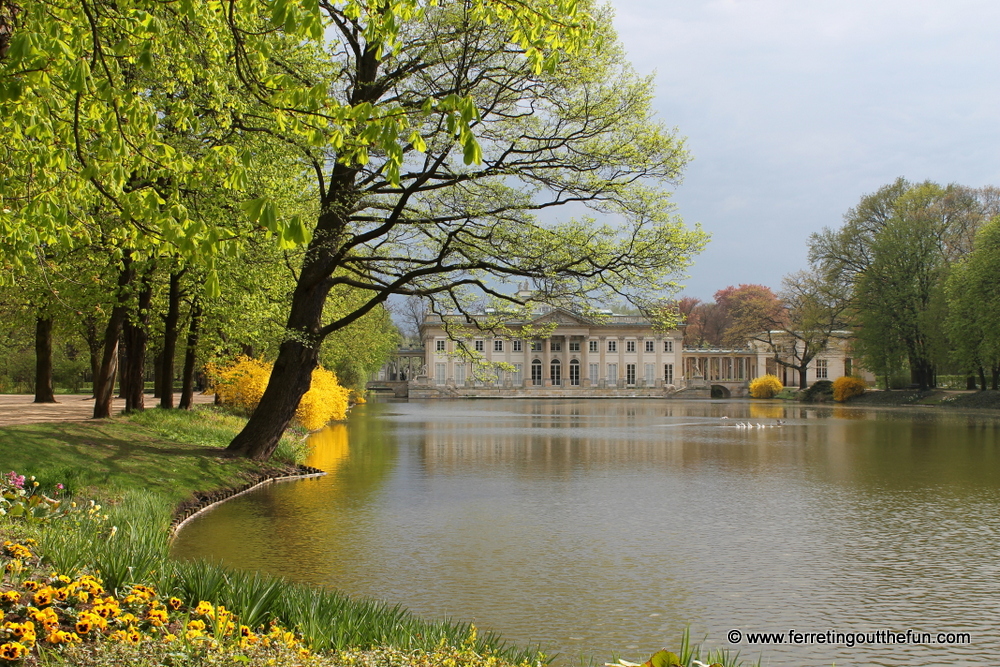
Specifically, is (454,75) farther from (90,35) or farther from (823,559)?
(823,559)

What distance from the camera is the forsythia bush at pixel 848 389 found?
2178 inches

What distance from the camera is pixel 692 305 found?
324ft

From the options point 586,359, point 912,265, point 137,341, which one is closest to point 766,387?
point 586,359

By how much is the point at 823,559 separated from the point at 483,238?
7102 millimetres

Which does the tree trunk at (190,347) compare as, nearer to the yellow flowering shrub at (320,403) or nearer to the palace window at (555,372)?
the yellow flowering shrub at (320,403)

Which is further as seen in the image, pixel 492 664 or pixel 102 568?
Result: pixel 102 568

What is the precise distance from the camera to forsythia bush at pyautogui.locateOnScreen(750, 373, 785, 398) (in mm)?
74875

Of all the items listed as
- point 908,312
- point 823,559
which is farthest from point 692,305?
point 823,559

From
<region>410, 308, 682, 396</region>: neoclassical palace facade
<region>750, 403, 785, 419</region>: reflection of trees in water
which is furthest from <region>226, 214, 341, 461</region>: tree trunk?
<region>410, 308, 682, 396</region>: neoclassical palace facade

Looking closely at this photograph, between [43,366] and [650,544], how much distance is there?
2215 centimetres

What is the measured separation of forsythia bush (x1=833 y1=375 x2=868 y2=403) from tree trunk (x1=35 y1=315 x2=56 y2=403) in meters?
47.4

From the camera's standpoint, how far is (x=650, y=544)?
935 centimetres

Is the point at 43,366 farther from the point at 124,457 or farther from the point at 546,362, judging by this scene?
the point at 546,362

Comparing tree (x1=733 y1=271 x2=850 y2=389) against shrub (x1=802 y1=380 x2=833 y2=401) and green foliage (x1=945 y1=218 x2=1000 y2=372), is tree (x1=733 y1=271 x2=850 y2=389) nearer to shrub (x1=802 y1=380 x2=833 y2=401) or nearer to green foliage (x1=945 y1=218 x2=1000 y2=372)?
shrub (x1=802 y1=380 x2=833 y2=401)
